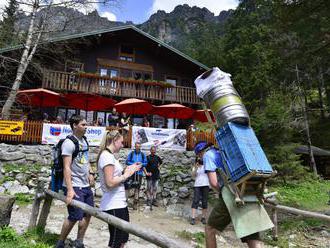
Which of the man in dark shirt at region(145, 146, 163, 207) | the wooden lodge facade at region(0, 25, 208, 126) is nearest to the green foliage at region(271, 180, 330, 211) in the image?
the man in dark shirt at region(145, 146, 163, 207)

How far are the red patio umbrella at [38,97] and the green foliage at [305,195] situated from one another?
11.0m

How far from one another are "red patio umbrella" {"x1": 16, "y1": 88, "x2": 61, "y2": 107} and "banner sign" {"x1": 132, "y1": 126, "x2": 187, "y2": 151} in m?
4.48

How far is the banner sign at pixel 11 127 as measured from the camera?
12773 millimetres

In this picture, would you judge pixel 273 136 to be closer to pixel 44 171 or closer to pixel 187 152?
pixel 187 152

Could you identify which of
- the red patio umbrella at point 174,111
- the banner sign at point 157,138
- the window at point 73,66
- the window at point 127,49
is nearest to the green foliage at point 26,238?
the banner sign at point 157,138

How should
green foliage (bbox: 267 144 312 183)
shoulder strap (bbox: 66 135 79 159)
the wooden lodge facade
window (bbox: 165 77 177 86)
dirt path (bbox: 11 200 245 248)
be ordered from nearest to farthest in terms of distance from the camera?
shoulder strap (bbox: 66 135 79 159) < dirt path (bbox: 11 200 245 248) < green foliage (bbox: 267 144 312 183) < the wooden lodge facade < window (bbox: 165 77 177 86)

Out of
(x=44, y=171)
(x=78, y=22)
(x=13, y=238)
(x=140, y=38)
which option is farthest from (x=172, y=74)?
(x=13, y=238)

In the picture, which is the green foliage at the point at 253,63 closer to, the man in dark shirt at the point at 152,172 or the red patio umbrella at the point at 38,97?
the red patio umbrella at the point at 38,97

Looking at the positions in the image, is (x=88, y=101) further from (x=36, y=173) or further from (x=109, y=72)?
(x=109, y=72)

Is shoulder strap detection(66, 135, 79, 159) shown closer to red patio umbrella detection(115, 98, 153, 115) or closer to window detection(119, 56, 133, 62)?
red patio umbrella detection(115, 98, 153, 115)

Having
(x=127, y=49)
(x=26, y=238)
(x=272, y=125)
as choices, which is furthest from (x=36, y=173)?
(x=127, y=49)

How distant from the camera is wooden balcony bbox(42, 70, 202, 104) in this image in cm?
1880

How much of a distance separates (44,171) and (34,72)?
9081mm

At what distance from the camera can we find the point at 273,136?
15031 mm
